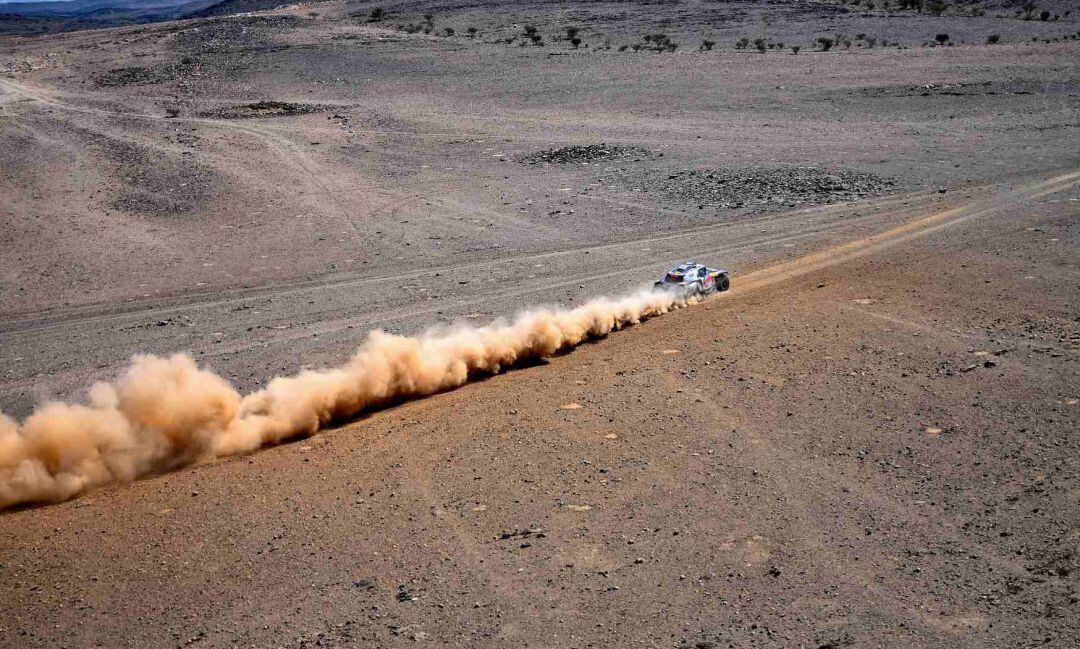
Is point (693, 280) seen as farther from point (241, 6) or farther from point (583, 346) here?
point (241, 6)

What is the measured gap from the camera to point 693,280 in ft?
68.6

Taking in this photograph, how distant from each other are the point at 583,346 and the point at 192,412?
752 centimetres

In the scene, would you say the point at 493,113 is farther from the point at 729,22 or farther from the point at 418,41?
the point at 729,22

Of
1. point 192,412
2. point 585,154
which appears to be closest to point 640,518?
point 192,412

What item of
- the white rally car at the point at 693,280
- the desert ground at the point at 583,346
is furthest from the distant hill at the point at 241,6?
the white rally car at the point at 693,280

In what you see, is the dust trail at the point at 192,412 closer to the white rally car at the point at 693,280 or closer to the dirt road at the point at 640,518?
the dirt road at the point at 640,518

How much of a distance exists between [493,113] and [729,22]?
988 inches

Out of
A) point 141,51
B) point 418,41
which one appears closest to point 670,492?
point 418,41

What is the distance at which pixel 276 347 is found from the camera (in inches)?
754

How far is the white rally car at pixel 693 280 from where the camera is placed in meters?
20.8

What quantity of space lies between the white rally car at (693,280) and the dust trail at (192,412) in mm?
4367

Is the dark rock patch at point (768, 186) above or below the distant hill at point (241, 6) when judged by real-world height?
below

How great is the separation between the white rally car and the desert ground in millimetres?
832

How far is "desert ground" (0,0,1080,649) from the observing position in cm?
1051
